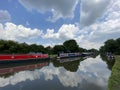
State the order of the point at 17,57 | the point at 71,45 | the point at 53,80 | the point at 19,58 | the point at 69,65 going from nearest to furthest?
the point at 53,80
the point at 69,65
the point at 17,57
the point at 19,58
the point at 71,45

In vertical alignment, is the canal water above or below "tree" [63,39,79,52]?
below

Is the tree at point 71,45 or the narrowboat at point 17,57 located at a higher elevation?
the tree at point 71,45

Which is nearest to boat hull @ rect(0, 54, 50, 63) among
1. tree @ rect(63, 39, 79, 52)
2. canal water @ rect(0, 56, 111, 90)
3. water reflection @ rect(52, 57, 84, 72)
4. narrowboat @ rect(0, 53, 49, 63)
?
narrowboat @ rect(0, 53, 49, 63)

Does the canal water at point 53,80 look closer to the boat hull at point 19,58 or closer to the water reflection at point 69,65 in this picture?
the water reflection at point 69,65

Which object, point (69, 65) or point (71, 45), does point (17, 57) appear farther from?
point (71, 45)

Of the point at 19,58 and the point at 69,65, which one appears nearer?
the point at 69,65

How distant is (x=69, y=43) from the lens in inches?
3600

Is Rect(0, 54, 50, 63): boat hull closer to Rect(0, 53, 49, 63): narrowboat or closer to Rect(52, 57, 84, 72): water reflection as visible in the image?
Rect(0, 53, 49, 63): narrowboat

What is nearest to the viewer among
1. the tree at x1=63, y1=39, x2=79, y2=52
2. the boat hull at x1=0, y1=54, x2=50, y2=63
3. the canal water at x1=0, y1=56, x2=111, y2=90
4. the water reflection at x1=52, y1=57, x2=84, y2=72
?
the canal water at x1=0, y1=56, x2=111, y2=90

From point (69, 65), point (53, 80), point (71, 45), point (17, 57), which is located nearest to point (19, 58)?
point (17, 57)

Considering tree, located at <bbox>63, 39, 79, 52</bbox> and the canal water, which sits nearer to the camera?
the canal water

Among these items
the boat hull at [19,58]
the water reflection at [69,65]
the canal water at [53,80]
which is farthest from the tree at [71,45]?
the canal water at [53,80]

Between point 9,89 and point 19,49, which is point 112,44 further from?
point 9,89

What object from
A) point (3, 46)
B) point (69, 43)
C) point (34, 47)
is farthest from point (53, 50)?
point (3, 46)
